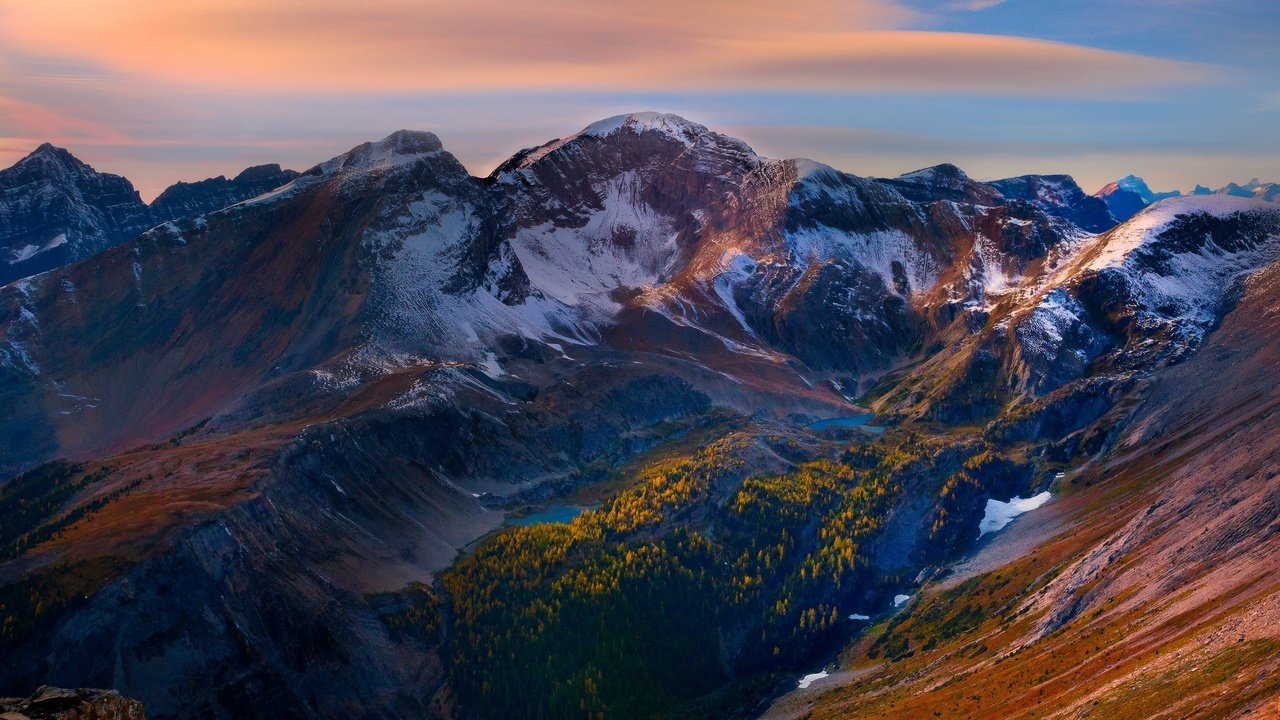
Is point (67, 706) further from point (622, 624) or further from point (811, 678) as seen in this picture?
point (811, 678)

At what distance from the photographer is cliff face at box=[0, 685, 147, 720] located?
71.7 meters

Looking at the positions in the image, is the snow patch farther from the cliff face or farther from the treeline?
the cliff face

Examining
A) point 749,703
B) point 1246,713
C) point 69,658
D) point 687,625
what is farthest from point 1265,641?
point 69,658

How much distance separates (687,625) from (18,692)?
9287 centimetres

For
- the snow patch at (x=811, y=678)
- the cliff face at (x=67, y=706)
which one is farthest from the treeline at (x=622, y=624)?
the cliff face at (x=67, y=706)

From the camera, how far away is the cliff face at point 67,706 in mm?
71688

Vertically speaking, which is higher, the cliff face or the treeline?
the cliff face

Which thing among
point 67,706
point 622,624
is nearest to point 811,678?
point 622,624

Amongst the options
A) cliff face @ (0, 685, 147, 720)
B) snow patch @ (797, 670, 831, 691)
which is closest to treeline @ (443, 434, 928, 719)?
snow patch @ (797, 670, 831, 691)

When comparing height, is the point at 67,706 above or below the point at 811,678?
above

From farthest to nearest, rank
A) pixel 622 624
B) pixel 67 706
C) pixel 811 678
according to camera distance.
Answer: pixel 622 624 → pixel 811 678 → pixel 67 706

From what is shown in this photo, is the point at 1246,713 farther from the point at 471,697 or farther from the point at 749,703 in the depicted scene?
the point at 471,697

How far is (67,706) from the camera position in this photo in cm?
7412

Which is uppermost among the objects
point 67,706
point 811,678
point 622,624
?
point 67,706
